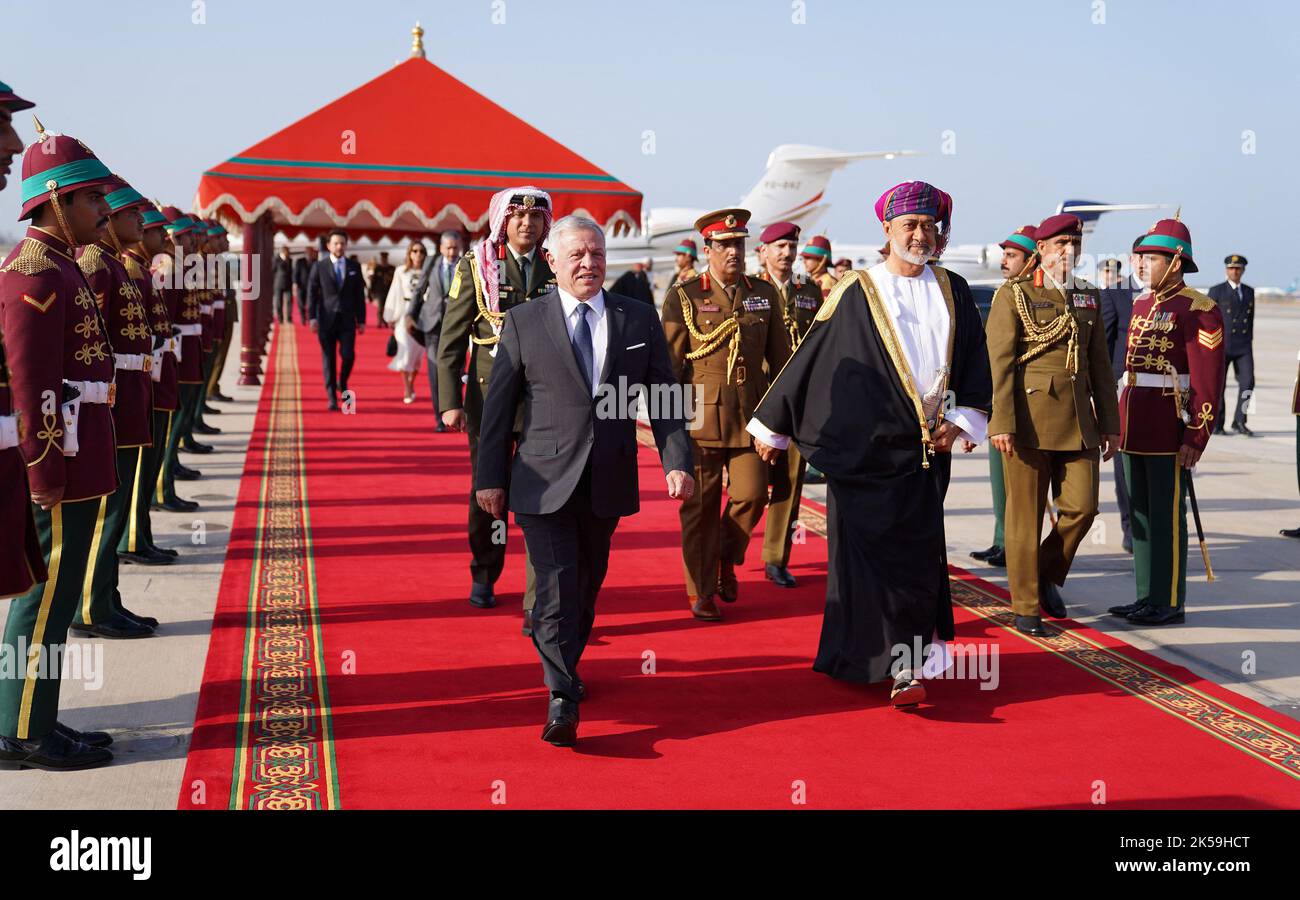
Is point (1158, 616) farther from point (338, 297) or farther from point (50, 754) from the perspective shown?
point (338, 297)

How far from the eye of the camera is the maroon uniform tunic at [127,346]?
5.66 metres

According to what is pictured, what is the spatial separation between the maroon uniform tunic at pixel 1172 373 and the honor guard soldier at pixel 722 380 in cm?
185

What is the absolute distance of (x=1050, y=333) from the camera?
6305 millimetres

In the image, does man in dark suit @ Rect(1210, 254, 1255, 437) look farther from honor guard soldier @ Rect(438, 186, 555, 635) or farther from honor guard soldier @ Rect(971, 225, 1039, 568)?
honor guard soldier @ Rect(438, 186, 555, 635)

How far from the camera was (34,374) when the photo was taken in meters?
4.15

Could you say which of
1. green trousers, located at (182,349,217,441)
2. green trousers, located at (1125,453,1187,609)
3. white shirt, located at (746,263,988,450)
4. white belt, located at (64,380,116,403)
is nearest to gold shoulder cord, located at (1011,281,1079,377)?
green trousers, located at (1125,453,1187,609)

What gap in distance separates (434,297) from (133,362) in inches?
200

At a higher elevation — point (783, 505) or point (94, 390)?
point (94, 390)

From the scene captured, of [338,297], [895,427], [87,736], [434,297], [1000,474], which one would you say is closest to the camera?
[87,736]

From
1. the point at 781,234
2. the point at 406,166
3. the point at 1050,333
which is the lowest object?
the point at 1050,333

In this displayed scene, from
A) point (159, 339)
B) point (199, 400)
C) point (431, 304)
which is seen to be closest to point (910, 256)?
point (159, 339)

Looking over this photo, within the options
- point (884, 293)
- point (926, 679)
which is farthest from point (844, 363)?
point (926, 679)

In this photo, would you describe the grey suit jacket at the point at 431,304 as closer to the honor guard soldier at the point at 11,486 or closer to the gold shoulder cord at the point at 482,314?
the gold shoulder cord at the point at 482,314

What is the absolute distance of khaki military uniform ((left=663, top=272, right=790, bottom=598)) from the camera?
21.4ft
